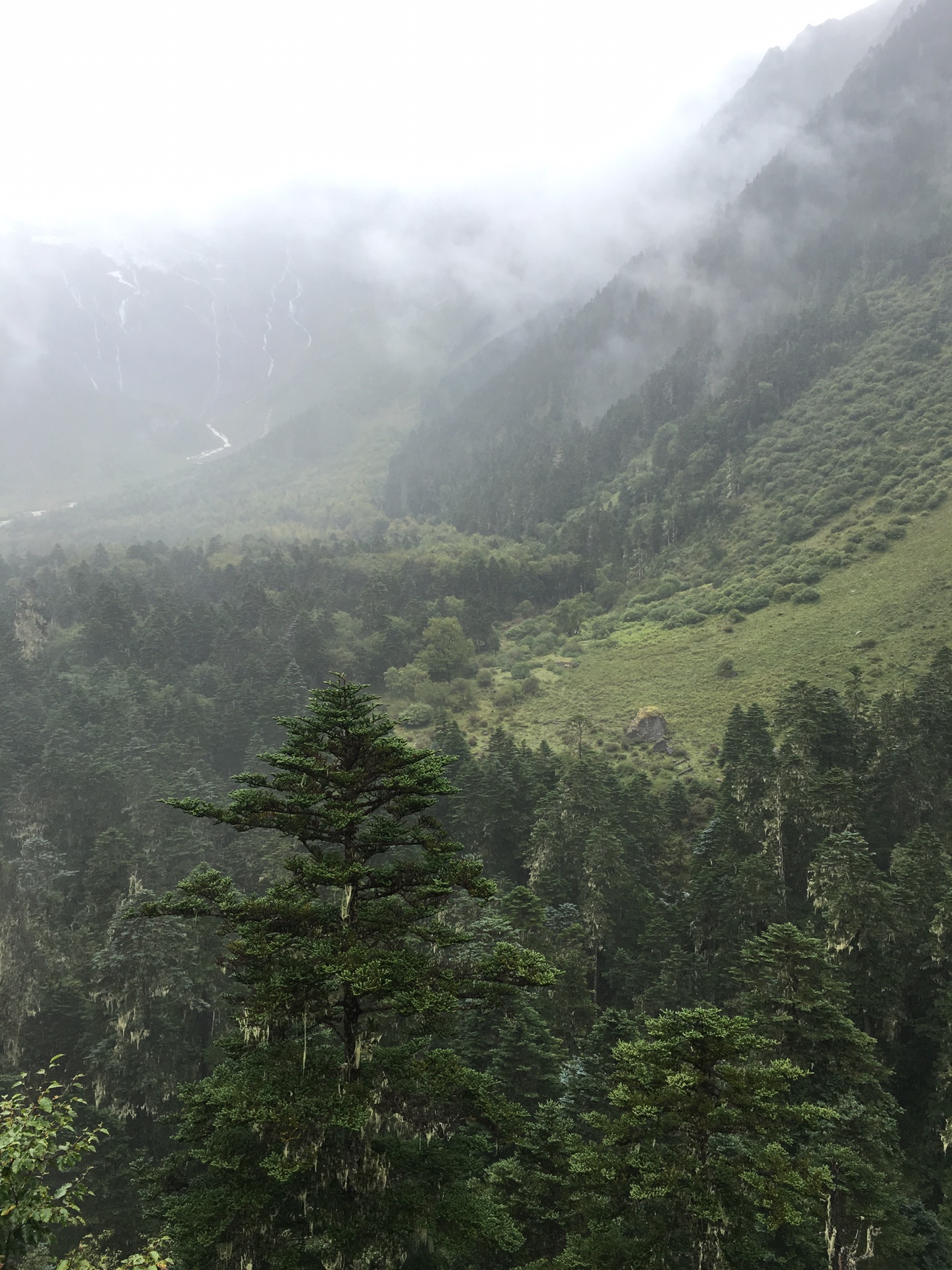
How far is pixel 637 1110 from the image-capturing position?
14.9m

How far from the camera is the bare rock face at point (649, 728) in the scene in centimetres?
7906

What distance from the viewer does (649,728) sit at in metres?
80.0

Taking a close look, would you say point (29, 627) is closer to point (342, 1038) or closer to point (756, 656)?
point (756, 656)

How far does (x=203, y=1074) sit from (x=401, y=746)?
4092cm

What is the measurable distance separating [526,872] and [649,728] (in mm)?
28569

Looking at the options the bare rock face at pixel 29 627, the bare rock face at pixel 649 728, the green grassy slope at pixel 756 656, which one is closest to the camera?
the green grassy slope at pixel 756 656

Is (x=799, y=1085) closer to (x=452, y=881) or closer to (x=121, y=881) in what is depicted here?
(x=452, y=881)

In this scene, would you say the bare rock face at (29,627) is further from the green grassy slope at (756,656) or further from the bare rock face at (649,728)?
the bare rock face at (649,728)

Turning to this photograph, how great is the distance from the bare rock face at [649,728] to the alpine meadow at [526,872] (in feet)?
1.28

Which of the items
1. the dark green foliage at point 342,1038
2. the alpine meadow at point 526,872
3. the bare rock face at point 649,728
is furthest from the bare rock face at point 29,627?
the dark green foliage at point 342,1038

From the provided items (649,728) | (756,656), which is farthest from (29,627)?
(756,656)

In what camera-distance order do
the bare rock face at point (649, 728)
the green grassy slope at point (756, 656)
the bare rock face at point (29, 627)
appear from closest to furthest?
1. the green grassy slope at point (756, 656)
2. the bare rock face at point (649, 728)
3. the bare rock face at point (29, 627)

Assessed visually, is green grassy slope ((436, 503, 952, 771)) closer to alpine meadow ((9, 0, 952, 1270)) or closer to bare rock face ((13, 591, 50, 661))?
alpine meadow ((9, 0, 952, 1270))

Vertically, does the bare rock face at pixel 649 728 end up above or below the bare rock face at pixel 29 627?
below
